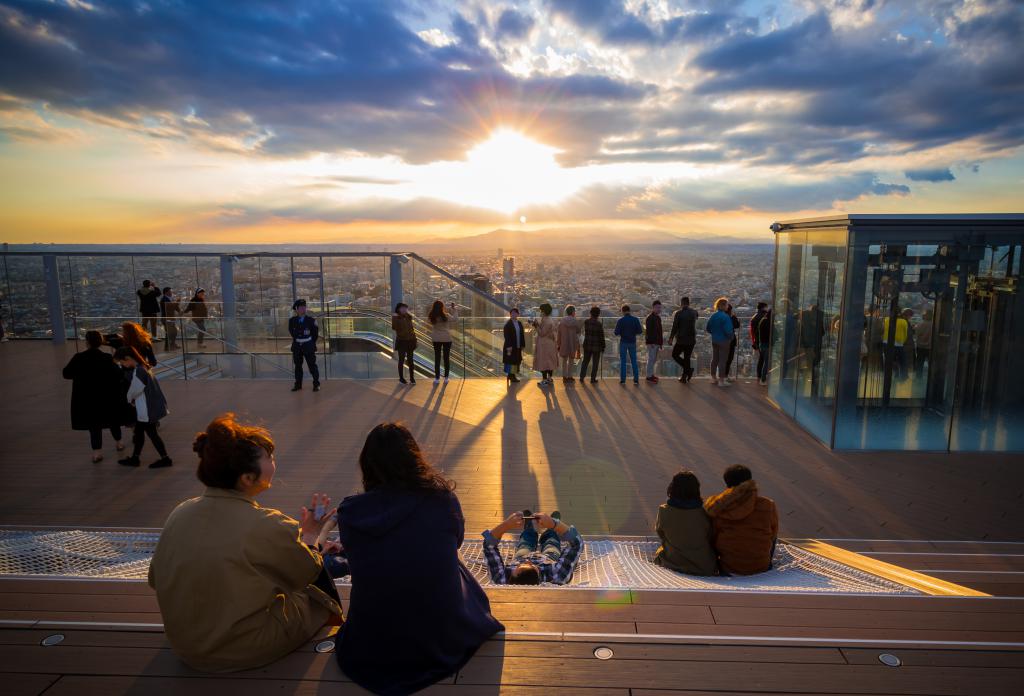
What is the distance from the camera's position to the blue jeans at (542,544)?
454 centimetres

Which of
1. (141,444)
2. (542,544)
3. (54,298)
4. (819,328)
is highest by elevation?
(819,328)

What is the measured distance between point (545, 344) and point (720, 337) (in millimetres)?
3553

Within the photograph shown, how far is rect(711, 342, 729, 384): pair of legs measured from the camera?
12438mm

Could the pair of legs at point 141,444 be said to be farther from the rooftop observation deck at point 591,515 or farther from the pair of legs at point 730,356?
the pair of legs at point 730,356

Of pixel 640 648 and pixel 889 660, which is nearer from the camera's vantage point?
pixel 889 660

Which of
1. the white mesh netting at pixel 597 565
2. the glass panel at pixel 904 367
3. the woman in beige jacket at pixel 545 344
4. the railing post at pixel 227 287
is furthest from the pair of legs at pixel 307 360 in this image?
the glass panel at pixel 904 367

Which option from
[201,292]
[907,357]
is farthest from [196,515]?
[201,292]

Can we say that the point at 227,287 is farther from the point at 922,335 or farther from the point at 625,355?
the point at 922,335

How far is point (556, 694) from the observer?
2.64 metres

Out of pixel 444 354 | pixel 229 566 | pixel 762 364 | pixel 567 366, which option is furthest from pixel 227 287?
pixel 229 566

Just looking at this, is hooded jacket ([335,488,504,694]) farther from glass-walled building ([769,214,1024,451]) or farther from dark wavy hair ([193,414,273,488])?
glass-walled building ([769,214,1024,451])

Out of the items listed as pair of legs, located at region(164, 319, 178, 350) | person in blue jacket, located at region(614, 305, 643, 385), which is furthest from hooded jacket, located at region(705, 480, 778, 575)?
pair of legs, located at region(164, 319, 178, 350)

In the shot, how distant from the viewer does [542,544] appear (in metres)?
4.80

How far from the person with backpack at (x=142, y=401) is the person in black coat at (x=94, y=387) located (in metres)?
0.28
